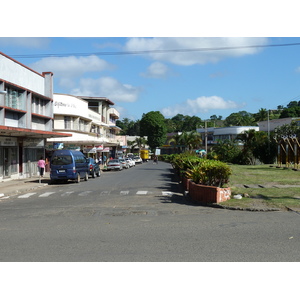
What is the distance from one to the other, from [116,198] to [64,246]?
968 centimetres

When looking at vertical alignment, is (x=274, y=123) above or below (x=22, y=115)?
above

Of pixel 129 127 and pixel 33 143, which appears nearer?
pixel 33 143

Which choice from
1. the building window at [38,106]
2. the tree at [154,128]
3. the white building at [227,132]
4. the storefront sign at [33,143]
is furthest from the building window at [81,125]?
the tree at [154,128]

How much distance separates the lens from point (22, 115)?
31938 millimetres

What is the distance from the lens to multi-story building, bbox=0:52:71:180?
29.2m

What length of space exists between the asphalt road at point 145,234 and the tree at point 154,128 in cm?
9588

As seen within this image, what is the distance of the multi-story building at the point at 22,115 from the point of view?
2916 cm

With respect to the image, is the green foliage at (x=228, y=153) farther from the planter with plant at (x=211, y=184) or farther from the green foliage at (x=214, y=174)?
the green foliage at (x=214, y=174)

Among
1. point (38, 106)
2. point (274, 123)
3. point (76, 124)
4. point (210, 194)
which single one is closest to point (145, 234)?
point (210, 194)

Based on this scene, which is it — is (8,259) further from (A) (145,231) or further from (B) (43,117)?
(B) (43,117)

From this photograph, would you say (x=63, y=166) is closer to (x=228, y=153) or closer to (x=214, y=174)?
(x=214, y=174)

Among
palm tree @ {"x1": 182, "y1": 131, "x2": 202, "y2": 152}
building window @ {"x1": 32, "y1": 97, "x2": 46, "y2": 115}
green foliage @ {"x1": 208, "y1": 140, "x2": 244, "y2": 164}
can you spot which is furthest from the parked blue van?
palm tree @ {"x1": 182, "y1": 131, "x2": 202, "y2": 152}

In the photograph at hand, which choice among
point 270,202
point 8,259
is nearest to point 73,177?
point 270,202

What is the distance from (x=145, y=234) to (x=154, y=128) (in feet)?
337
